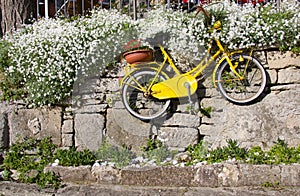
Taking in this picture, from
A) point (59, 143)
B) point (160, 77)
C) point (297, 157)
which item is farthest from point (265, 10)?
point (59, 143)

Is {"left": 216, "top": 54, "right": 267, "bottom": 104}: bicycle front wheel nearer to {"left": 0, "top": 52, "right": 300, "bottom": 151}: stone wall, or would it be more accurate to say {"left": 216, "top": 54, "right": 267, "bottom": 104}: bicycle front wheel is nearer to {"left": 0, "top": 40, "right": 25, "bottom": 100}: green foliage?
{"left": 0, "top": 52, "right": 300, "bottom": 151}: stone wall

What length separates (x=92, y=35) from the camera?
4117 mm

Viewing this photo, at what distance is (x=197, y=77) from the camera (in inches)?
159

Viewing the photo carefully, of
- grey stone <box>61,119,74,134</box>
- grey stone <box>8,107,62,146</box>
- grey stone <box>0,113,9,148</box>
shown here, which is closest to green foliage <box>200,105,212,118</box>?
grey stone <box>61,119,74,134</box>

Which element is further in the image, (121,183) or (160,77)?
(160,77)

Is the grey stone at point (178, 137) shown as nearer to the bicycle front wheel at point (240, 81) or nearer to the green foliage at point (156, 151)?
the green foliage at point (156, 151)

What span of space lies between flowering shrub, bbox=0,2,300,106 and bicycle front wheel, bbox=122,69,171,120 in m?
0.34

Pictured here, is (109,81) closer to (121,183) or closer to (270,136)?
(121,183)

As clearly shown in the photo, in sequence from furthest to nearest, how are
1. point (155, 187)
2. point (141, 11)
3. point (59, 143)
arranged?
point (141, 11) < point (59, 143) < point (155, 187)

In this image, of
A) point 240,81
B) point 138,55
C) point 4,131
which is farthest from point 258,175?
point 4,131

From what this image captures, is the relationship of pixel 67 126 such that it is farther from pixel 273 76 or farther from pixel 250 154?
pixel 273 76

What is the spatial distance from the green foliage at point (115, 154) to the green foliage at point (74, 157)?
0.33 feet

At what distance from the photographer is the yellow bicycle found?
154 inches

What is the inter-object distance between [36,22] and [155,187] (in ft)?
8.66
